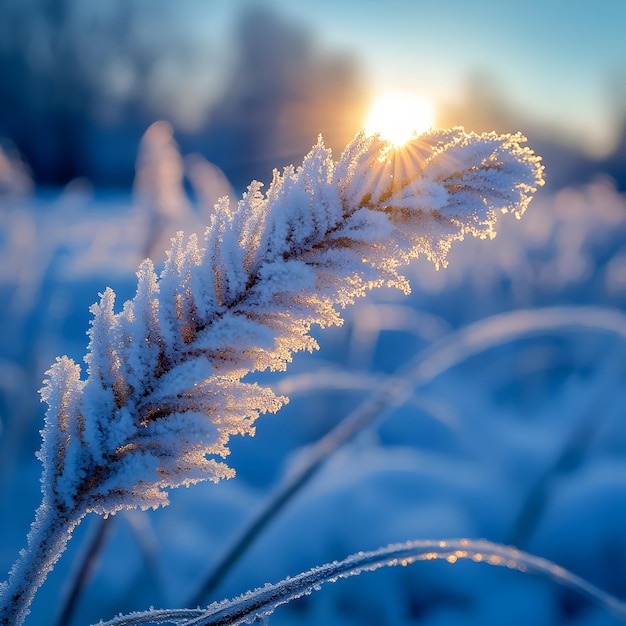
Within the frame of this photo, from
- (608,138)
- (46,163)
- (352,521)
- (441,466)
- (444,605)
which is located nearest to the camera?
(444,605)

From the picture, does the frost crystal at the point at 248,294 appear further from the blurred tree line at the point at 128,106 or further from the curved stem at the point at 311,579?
the blurred tree line at the point at 128,106

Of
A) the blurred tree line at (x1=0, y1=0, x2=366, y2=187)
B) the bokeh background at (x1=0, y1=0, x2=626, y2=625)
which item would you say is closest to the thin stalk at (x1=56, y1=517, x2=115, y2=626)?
the bokeh background at (x1=0, y1=0, x2=626, y2=625)

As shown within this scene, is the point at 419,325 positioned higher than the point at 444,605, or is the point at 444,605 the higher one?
the point at 419,325

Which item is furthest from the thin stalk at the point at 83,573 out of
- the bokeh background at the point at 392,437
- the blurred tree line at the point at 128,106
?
the blurred tree line at the point at 128,106

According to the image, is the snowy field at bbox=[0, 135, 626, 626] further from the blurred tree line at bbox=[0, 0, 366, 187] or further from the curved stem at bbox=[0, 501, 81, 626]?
the blurred tree line at bbox=[0, 0, 366, 187]

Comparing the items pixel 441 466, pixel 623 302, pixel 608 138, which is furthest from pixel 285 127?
pixel 441 466

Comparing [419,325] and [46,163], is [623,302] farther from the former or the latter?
[46,163]
